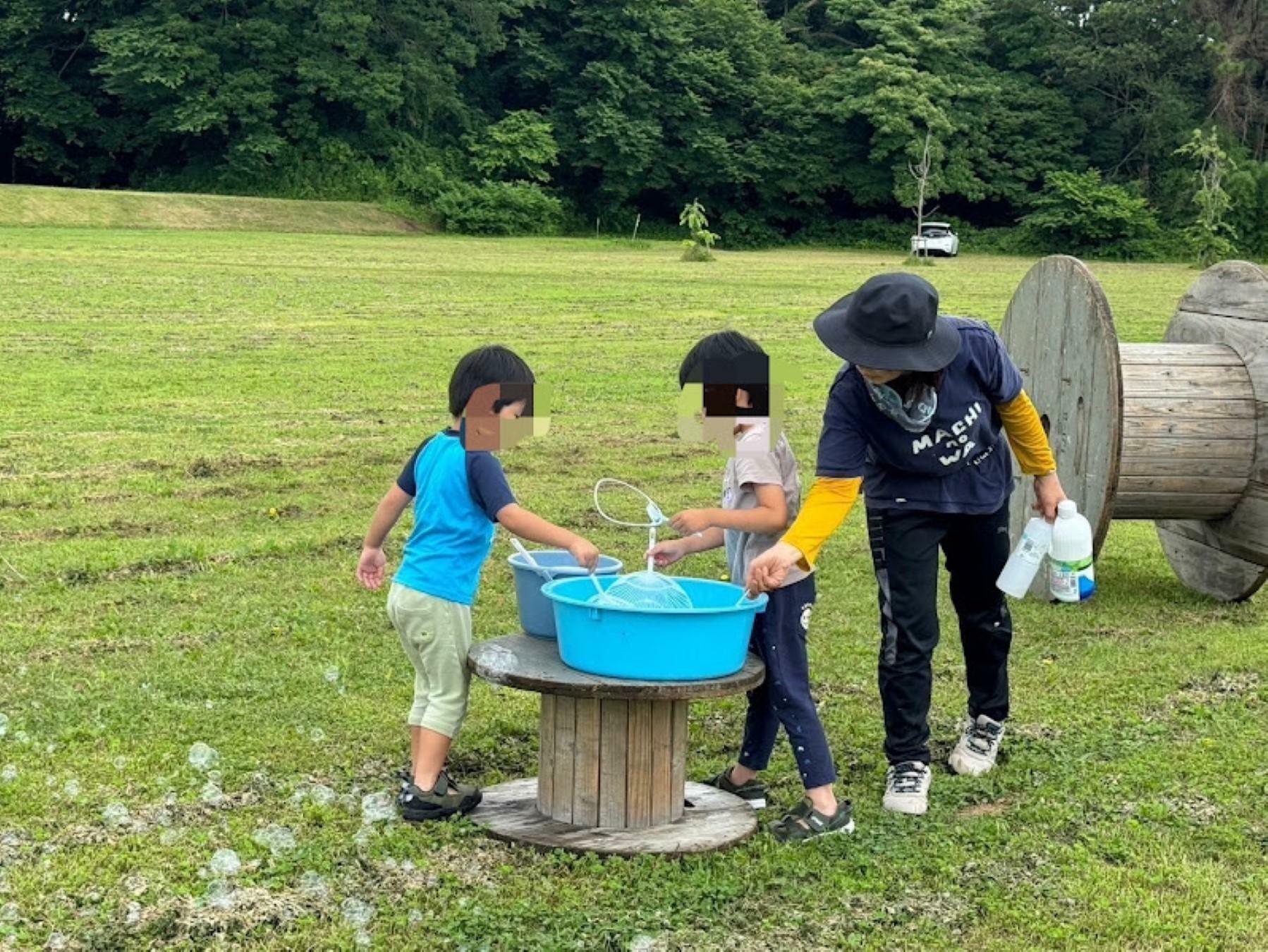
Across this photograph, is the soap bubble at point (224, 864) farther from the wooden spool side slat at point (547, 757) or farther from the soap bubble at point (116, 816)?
the wooden spool side slat at point (547, 757)

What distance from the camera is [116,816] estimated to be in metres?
4.38

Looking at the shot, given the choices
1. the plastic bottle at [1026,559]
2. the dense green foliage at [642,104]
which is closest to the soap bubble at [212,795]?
the plastic bottle at [1026,559]

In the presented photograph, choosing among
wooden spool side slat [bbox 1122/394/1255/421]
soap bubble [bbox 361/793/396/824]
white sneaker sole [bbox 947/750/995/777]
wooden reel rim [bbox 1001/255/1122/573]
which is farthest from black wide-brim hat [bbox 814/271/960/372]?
wooden spool side slat [bbox 1122/394/1255/421]

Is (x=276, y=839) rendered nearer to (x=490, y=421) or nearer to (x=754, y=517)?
(x=490, y=421)

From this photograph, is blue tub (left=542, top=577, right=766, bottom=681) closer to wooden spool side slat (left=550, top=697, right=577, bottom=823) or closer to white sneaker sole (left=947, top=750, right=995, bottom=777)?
wooden spool side slat (left=550, top=697, right=577, bottom=823)

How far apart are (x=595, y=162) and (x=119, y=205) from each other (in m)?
21.9

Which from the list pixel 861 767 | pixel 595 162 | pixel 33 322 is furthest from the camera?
pixel 595 162

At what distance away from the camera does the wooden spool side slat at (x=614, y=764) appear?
4336 mm

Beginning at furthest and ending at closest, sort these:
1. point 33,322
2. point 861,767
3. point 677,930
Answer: point 33,322
point 861,767
point 677,930

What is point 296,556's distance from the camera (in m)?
7.96

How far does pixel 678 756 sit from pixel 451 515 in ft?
3.30

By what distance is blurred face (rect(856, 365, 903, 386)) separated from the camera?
440cm

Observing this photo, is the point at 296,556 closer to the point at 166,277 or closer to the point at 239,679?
the point at 239,679

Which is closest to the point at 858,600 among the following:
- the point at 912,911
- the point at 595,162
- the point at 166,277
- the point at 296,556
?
the point at 296,556
